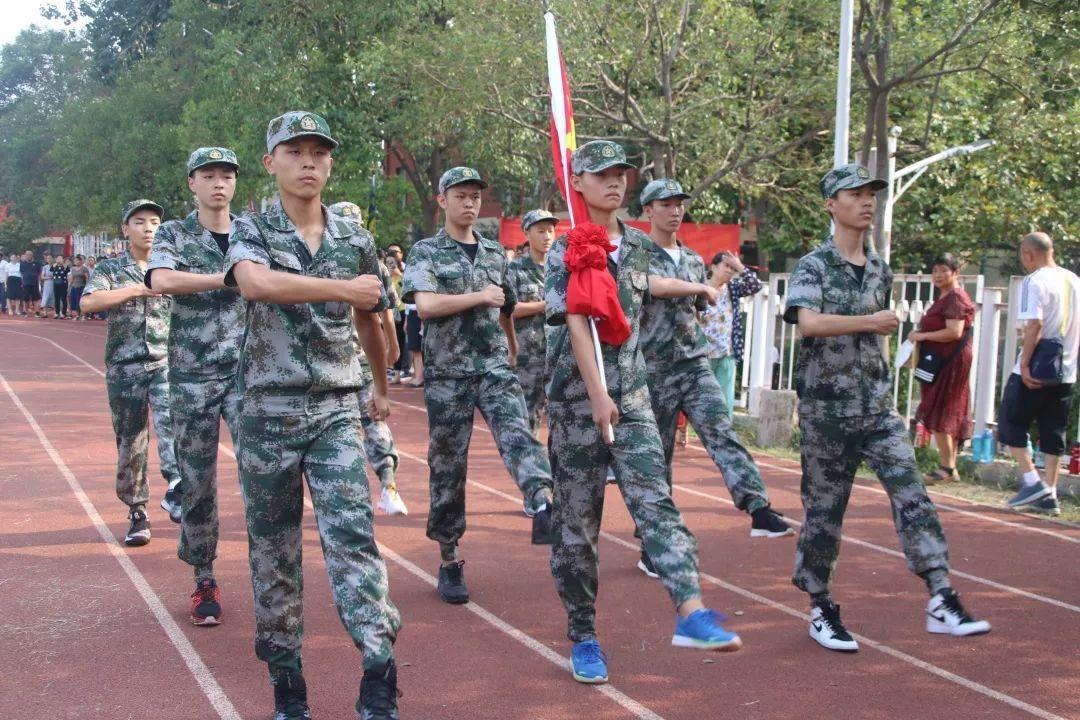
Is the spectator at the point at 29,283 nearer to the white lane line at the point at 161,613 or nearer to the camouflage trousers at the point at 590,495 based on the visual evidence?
the white lane line at the point at 161,613

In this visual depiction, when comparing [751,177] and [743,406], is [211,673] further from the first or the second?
[751,177]

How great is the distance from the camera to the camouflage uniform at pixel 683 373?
7.30 m

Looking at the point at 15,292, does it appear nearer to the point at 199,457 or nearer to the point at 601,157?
the point at 199,457

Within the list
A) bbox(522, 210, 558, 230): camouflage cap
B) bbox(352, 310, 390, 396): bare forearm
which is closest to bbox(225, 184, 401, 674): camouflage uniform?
bbox(352, 310, 390, 396): bare forearm

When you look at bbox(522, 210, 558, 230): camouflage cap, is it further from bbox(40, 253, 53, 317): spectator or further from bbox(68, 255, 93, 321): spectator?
bbox(40, 253, 53, 317): spectator

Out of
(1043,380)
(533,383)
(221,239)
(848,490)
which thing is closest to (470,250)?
(221,239)

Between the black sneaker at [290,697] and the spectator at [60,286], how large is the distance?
1457 inches

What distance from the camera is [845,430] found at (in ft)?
18.9

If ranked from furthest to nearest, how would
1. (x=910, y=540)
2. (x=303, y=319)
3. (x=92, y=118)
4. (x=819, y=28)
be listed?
(x=92, y=118) → (x=819, y=28) → (x=910, y=540) → (x=303, y=319)

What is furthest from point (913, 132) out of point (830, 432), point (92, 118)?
point (92, 118)

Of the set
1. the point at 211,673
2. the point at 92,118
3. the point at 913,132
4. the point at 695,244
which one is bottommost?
the point at 211,673

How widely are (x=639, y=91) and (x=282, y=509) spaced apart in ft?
50.6

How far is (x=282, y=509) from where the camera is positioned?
14.9ft

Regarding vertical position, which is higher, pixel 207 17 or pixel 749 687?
pixel 207 17
